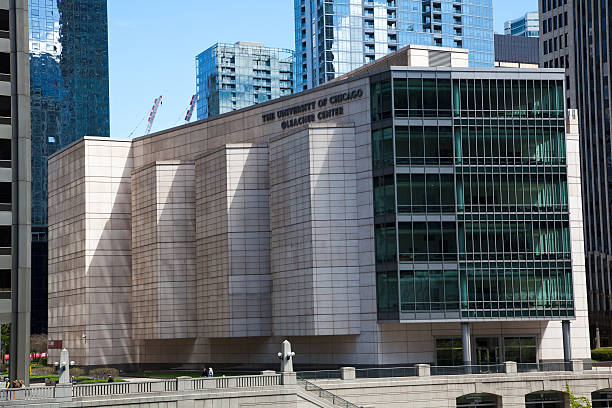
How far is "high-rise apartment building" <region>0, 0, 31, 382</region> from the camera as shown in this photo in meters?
75.7

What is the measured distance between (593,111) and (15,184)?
114 metres

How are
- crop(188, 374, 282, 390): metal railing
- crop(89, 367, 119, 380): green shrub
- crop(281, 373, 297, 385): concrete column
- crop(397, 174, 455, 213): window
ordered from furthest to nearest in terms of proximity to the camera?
1. crop(89, 367, 119, 380): green shrub
2. crop(397, 174, 455, 213): window
3. crop(281, 373, 297, 385): concrete column
4. crop(188, 374, 282, 390): metal railing

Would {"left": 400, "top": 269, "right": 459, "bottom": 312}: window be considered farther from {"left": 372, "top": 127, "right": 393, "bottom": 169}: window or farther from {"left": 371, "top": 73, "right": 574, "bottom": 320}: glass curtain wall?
{"left": 372, "top": 127, "right": 393, "bottom": 169}: window

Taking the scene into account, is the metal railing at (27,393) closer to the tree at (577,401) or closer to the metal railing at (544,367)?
the metal railing at (544,367)

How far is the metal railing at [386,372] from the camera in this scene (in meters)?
77.1

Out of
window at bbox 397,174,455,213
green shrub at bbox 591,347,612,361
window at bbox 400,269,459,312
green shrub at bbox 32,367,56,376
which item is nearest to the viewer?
window at bbox 400,269,459,312

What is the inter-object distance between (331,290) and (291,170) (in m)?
11.8

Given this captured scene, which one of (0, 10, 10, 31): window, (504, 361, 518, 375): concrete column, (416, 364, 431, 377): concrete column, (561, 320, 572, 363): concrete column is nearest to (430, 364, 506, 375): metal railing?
(504, 361, 518, 375): concrete column

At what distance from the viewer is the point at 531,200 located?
290 ft

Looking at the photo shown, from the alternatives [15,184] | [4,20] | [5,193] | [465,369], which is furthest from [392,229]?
[4,20]

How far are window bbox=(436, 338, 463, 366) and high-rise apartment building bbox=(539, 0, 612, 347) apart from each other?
7074cm

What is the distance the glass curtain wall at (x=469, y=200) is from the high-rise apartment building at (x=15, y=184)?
2993cm

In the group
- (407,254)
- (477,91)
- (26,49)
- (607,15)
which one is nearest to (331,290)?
(407,254)

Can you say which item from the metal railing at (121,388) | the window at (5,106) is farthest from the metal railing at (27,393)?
the window at (5,106)
